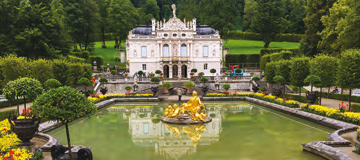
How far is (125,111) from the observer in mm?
25766

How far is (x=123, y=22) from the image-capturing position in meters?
62.0

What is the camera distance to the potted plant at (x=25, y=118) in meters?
12.8

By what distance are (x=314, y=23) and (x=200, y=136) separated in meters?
33.7

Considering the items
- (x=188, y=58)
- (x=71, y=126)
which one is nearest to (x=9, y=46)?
(x=71, y=126)

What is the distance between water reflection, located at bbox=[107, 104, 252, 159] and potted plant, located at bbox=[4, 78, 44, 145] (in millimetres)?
4823

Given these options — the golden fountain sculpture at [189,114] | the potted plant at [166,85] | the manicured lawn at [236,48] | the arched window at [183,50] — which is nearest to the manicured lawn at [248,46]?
the manicured lawn at [236,48]

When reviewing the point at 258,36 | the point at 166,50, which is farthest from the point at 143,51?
the point at 258,36

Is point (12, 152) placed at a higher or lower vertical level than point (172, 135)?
higher

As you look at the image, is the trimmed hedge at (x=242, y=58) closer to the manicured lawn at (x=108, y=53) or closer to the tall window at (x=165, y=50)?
the tall window at (x=165, y=50)

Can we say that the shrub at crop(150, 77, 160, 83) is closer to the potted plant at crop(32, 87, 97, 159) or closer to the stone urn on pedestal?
the stone urn on pedestal

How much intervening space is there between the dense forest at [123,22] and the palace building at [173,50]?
34.0ft

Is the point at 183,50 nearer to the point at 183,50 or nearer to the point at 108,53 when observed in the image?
the point at 183,50

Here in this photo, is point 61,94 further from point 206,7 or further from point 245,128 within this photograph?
point 206,7

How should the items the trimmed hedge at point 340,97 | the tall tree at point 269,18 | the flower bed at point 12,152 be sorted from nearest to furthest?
the flower bed at point 12,152
the trimmed hedge at point 340,97
the tall tree at point 269,18
